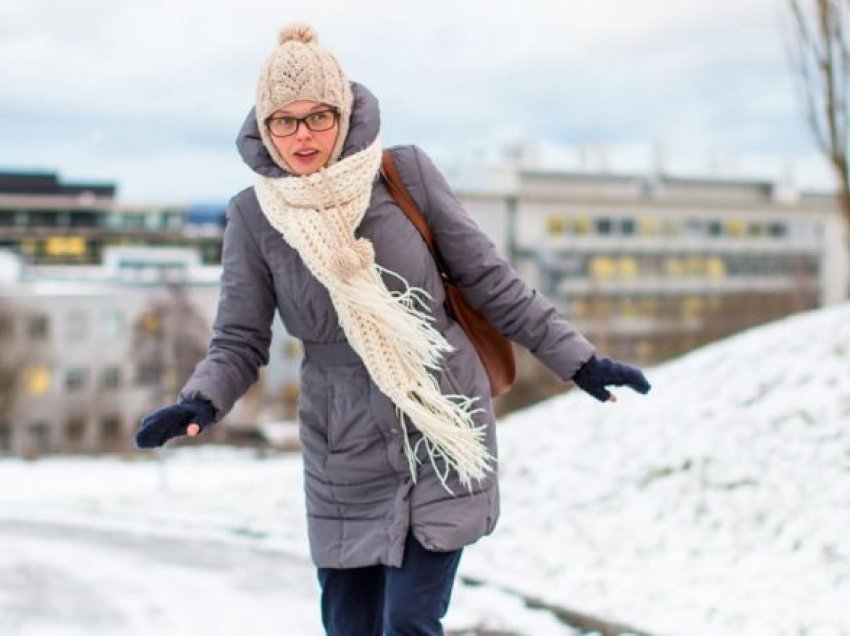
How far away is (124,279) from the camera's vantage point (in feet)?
233

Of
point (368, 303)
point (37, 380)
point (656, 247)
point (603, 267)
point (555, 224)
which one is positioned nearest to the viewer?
point (368, 303)

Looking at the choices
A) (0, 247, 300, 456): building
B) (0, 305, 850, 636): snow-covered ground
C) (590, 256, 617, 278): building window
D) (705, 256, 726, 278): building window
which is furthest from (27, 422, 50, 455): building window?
(0, 305, 850, 636): snow-covered ground

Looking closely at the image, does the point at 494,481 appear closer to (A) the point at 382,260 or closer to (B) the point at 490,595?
(A) the point at 382,260

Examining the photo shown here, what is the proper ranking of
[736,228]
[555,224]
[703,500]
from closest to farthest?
1. [703,500]
2. [555,224]
3. [736,228]

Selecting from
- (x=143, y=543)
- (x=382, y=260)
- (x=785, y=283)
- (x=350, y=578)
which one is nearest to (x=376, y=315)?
(x=382, y=260)

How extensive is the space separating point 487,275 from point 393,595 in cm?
85

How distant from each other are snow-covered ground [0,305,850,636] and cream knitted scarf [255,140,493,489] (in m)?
2.73

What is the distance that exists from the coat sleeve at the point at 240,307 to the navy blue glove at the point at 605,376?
0.84 meters

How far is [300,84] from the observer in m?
3.11

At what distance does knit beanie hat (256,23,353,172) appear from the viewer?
3.11 meters

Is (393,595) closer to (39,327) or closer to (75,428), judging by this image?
(39,327)

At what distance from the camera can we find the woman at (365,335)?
3109mm

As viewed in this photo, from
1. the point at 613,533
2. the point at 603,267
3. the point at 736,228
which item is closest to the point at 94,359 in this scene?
the point at 603,267

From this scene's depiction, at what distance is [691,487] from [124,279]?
217ft
